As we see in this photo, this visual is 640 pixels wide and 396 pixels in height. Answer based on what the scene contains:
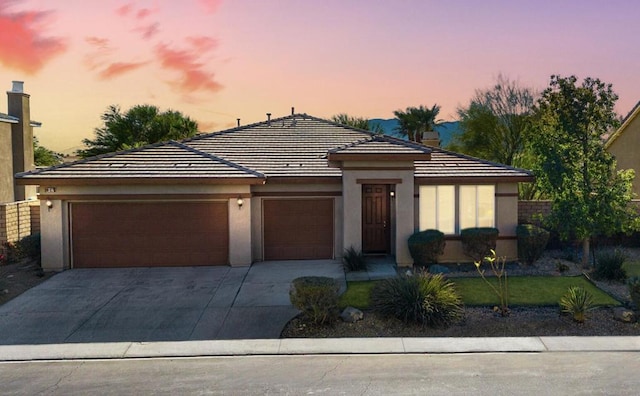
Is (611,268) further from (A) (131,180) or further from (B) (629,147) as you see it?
(B) (629,147)

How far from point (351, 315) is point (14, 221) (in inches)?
524

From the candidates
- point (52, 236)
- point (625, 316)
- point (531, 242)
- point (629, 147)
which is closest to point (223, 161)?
point (52, 236)

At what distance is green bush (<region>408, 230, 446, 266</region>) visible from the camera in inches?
557

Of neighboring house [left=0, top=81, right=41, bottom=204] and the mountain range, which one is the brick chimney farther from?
the mountain range

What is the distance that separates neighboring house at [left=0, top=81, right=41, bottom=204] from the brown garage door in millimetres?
18878

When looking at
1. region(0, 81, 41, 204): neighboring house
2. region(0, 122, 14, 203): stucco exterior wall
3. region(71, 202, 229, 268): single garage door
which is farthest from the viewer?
region(0, 81, 41, 204): neighboring house

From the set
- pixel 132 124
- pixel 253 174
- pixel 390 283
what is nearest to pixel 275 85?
pixel 253 174

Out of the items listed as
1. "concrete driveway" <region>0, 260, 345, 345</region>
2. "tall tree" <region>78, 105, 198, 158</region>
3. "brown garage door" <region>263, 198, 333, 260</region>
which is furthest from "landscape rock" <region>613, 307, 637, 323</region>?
"tall tree" <region>78, 105, 198, 158</region>

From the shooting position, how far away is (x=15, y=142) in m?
26.5

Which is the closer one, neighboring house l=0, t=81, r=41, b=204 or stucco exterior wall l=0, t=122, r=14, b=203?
stucco exterior wall l=0, t=122, r=14, b=203

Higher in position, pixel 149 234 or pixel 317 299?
pixel 149 234

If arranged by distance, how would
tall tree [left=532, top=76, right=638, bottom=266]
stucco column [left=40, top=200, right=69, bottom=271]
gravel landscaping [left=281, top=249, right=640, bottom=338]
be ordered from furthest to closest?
stucco column [left=40, top=200, right=69, bottom=271] → tall tree [left=532, top=76, right=638, bottom=266] → gravel landscaping [left=281, top=249, right=640, bottom=338]

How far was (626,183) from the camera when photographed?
13.9 m

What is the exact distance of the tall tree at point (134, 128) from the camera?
38656 mm
